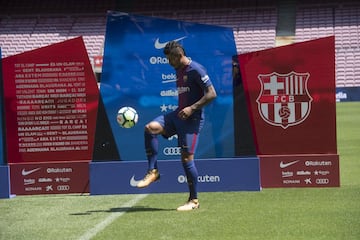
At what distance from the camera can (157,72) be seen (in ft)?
28.6

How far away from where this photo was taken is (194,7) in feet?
125

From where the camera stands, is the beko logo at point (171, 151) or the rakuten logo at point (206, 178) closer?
the rakuten logo at point (206, 178)

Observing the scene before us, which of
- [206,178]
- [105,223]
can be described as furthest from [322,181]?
[105,223]

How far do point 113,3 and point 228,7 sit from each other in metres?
6.55

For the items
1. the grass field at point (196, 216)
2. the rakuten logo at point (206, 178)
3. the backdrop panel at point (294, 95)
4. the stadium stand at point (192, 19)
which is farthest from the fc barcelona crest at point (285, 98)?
the stadium stand at point (192, 19)

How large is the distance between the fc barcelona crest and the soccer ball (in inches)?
63.5

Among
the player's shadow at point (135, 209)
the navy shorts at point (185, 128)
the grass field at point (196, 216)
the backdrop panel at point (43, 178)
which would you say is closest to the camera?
the grass field at point (196, 216)

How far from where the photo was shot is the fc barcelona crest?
8.59m

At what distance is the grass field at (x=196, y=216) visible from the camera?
19.4 ft

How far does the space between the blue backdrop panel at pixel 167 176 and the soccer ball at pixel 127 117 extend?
50cm

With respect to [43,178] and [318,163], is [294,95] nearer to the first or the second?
[318,163]

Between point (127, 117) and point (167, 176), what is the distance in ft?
2.96

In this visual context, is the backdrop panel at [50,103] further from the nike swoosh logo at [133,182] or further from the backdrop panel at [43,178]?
the nike swoosh logo at [133,182]

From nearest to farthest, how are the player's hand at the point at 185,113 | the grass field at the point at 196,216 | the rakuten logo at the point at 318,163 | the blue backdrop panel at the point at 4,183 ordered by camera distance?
the grass field at the point at 196,216 < the player's hand at the point at 185,113 < the rakuten logo at the point at 318,163 < the blue backdrop panel at the point at 4,183
